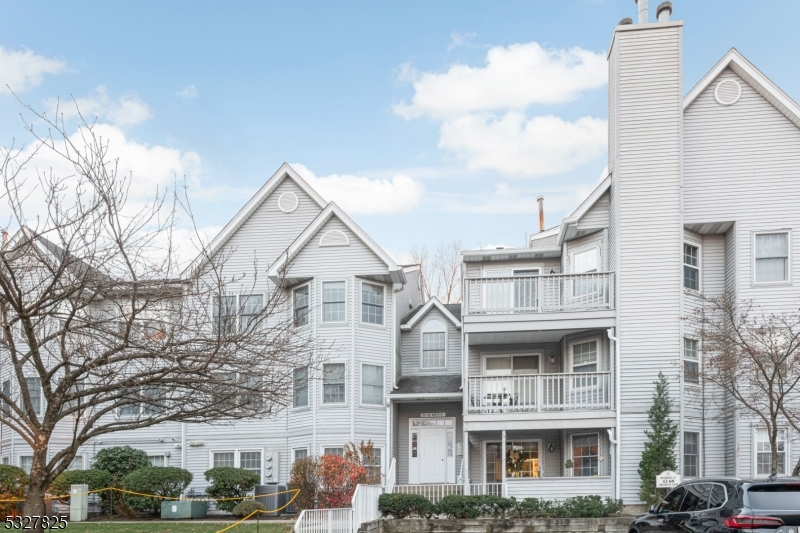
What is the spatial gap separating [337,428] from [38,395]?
1059 cm

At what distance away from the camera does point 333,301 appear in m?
28.0

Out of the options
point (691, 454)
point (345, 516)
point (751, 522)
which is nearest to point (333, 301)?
point (345, 516)

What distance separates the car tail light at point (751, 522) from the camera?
10.5 m

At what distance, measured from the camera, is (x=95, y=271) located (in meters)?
10.9

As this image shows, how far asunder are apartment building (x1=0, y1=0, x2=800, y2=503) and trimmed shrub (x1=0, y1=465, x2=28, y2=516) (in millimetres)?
4191

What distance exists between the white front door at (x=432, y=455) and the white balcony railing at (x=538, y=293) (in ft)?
17.1

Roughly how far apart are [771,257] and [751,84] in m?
5.17

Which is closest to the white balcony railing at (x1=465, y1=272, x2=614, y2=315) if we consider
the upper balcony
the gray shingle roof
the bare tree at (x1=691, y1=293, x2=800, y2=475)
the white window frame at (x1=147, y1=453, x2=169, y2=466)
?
the upper balcony

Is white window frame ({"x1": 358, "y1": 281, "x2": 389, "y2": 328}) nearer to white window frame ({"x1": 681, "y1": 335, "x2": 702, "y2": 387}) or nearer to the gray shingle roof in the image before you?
the gray shingle roof

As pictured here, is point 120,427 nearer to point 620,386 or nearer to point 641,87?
point 620,386

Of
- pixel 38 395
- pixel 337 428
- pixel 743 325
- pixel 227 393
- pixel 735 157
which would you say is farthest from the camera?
pixel 38 395

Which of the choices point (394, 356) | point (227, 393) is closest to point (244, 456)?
point (394, 356)

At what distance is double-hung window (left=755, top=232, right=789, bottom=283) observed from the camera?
2467 centimetres

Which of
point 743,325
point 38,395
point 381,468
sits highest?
point 743,325
